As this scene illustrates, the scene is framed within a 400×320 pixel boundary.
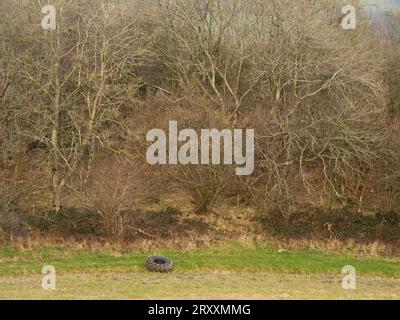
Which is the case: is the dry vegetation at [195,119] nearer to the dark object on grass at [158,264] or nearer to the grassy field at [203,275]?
the grassy field at [203,275]

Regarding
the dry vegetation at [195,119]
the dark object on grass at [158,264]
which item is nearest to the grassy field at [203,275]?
the dark object on grass at [158,264]

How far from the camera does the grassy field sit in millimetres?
15227

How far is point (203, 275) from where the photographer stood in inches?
708

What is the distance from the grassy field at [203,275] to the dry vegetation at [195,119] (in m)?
2.65

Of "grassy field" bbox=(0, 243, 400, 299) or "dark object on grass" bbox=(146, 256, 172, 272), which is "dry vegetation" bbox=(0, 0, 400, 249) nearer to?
"grassy field" bbox=(0, 243, 400, 299)

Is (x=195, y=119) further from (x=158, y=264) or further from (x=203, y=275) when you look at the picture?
(x=203, y=275)

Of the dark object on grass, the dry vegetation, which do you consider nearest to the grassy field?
the dark object on grass

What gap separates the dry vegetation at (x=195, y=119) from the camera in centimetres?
2386

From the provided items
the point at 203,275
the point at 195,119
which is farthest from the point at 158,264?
the point at 195,119

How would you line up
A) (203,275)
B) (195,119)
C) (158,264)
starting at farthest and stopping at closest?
Answer: (195,119), (158,264), (203,275)

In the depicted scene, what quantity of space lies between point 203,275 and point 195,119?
7.39 meters

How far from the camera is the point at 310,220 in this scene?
23484mm

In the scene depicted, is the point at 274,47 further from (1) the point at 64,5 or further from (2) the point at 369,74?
(1) the point at 64,5

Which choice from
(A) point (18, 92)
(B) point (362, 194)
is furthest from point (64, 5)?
(B) point (362, 194)
